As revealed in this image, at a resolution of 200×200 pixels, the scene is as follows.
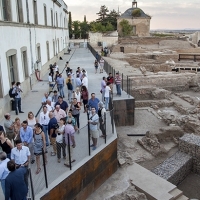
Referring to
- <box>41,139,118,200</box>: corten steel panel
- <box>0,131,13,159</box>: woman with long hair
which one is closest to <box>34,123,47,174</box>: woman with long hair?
<box>0,131,13,159</box>: woman with long hair

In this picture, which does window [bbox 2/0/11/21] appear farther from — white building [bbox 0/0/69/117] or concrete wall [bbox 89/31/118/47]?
concrete wall [bbox 89/31/118/47]

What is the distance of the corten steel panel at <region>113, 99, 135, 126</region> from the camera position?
14836 millimetres

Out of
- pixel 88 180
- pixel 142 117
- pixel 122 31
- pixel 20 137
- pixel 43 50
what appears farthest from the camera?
pixel 122 31

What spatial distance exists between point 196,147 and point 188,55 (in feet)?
102

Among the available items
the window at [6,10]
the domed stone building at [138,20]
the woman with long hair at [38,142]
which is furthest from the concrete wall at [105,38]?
the woman with long hair at [38,142]

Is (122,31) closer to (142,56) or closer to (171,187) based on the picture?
(142,56)

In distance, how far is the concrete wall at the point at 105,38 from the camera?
168 ft

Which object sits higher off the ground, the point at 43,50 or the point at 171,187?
the point at 43,50

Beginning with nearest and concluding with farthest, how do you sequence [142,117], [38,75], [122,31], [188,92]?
[142,117] < [38,75] < [188,92] < [122,31]

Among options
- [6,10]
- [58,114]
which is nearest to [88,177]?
[58,114]

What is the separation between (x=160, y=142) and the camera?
13789mm

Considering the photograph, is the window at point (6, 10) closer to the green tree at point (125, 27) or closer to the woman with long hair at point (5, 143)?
the woman with long hair at point (5, 143)

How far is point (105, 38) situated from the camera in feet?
174

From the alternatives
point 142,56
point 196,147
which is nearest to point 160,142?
point 196,147
